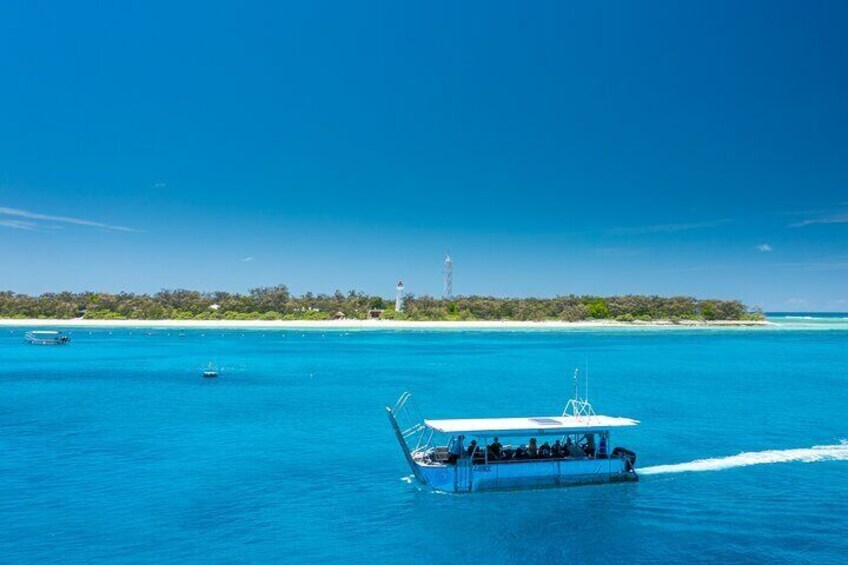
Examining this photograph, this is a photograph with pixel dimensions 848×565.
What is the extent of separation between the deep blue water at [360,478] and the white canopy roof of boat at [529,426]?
257cm

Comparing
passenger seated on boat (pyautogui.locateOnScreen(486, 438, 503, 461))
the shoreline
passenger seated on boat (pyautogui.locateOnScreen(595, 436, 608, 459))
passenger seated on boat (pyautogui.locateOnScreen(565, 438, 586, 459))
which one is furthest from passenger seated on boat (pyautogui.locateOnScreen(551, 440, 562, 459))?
the shoreline

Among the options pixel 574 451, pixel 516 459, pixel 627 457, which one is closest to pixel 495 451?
pixel 516 459

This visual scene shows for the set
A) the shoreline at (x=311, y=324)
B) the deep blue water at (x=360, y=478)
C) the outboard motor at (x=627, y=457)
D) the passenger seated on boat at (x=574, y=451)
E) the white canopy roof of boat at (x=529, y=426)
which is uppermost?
Answer: the shoreline at (x=311, y=324)

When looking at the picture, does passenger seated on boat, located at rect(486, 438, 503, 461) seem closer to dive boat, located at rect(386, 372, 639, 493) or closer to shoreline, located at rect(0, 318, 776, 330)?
dive boat, located at rect(386, 372, 639, 493)

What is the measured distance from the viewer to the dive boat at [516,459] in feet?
86.4

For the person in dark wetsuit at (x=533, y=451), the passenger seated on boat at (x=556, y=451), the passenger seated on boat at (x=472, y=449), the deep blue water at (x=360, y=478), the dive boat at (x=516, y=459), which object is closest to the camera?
the deep blue water at (x=360, y=478)

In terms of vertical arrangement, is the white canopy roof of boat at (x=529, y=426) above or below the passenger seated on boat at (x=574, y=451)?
above

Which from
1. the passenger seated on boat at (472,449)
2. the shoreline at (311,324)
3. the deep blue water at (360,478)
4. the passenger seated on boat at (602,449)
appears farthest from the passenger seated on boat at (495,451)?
the shoreline at (311,324)

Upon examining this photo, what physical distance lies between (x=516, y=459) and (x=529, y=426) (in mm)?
1480

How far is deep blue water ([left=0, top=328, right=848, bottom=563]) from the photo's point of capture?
21453mm

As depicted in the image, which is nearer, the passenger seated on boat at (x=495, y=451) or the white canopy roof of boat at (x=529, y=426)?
the white canopy roof of boat at (x=529, y=426)

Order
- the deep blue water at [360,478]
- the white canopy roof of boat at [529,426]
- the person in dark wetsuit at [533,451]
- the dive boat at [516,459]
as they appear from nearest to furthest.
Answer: the deep blue water at [360,478]
the white canopy roof of boat at [529,426]
the dive boat at [516,459]
the person in dark wetsuit at [533,451]

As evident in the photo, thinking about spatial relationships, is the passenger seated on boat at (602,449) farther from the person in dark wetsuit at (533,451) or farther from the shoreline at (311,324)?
the shoreline at (311,324)

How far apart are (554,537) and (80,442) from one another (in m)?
27.4
